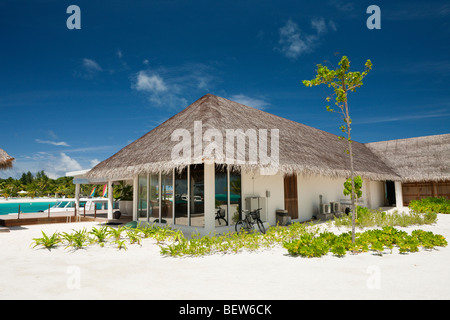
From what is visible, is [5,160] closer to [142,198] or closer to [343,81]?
[142,198]

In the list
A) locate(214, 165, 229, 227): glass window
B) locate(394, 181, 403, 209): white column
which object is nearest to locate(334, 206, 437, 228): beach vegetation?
locate(214, 165, 229, 227): glass window

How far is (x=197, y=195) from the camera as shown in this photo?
8.74m

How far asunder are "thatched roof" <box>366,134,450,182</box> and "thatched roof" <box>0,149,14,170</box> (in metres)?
22.5

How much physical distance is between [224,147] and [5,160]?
374 inches

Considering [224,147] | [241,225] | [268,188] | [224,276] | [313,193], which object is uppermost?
[224,147]

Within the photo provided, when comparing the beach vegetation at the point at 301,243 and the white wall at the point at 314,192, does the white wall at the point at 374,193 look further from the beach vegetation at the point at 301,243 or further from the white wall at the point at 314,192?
the beach vegetation at the point at 301,243

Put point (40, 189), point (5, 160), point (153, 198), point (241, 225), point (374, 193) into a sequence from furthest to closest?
point (40, 189)
point (374, 193)
point (5, 160)
point (153, 198)
point (241, 225)

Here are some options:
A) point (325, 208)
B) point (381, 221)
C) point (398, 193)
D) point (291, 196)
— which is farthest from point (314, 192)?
point (398, 193)

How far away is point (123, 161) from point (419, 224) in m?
11.1

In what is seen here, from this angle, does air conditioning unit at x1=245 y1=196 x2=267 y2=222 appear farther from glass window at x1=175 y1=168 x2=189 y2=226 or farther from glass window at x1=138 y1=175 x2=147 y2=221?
glass window at x1=138 y1=175 x2=147 y2=221

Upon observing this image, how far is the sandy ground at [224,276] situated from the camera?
11.9 feet
